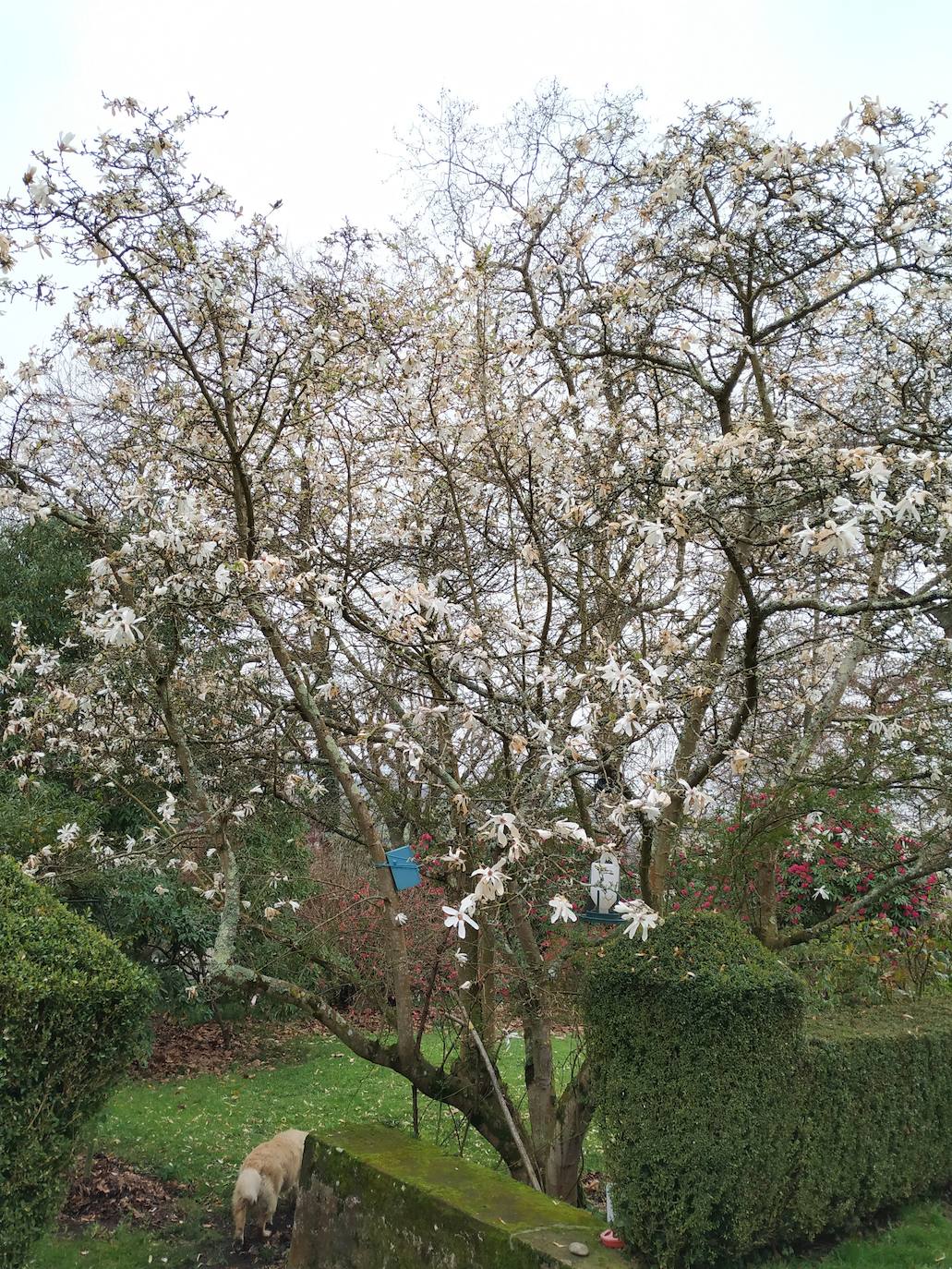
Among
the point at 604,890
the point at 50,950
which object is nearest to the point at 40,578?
the point at 50,950

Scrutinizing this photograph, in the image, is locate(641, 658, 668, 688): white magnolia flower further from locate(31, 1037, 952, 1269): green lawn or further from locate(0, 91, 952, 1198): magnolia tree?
locate(31, 1037, 952, 1269): green lawn

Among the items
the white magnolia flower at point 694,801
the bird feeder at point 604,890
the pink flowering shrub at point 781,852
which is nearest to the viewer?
the white magnolia flower at point 694,801

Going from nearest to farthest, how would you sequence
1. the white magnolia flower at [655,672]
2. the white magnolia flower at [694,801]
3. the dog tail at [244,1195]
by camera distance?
the white magnolia flower at [694,801], the white magnolia flower at [655,672], the dog tail at [244,1195]

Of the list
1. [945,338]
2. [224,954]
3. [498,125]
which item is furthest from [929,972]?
[498,125]

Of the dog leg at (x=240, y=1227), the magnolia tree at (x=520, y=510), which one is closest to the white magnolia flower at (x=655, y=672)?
the magnolia tree at (x=520, y=510)

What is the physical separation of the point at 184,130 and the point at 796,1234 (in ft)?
16.4

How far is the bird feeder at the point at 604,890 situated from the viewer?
12.2 feet

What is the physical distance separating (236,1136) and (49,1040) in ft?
13.1

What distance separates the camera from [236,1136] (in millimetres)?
6648

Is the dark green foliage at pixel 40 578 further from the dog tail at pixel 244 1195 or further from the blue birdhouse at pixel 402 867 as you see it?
the blue birdhouse at pixel 402 867

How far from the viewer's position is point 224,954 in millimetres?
3877

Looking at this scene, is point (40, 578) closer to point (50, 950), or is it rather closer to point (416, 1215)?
point (50, 950)

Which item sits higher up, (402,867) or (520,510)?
(520,510)

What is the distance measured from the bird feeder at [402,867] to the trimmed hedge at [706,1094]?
1005 millimetres
